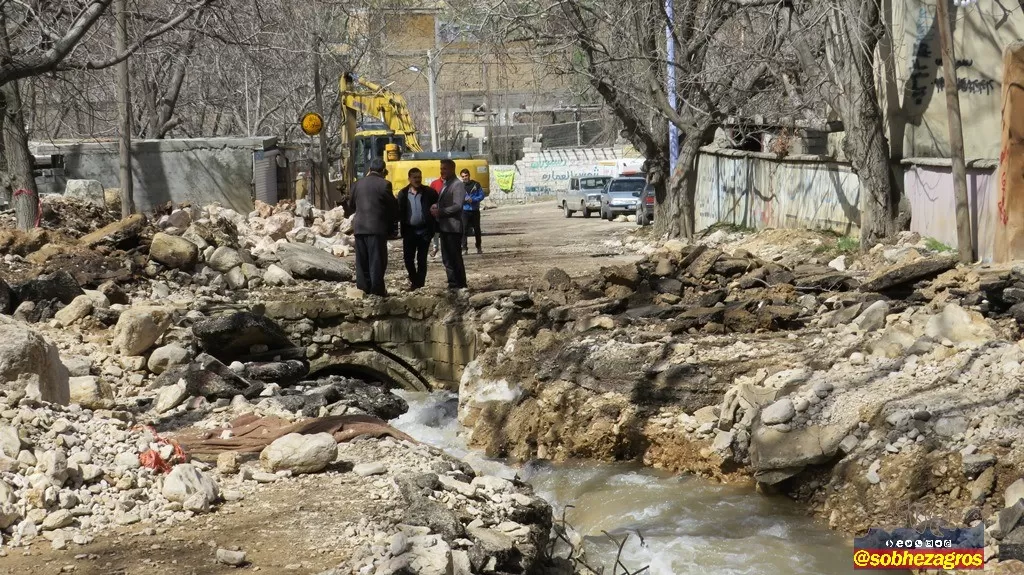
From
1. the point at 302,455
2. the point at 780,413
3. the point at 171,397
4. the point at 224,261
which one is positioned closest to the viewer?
the point at 302,455

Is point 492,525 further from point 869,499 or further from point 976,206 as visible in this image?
point 976,206

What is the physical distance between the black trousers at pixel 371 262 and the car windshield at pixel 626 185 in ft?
70.6

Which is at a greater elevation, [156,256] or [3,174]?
[3,174]

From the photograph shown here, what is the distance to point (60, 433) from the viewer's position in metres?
6.94

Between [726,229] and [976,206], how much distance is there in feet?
31.0

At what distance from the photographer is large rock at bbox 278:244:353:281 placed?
17.0 metres

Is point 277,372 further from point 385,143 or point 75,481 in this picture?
point 385,143

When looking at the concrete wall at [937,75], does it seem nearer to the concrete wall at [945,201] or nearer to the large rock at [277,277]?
the concrete wall at [945,201]

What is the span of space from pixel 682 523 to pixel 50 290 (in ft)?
26.5

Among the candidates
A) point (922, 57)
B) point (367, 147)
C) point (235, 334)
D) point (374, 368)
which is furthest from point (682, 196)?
point (235, 334)

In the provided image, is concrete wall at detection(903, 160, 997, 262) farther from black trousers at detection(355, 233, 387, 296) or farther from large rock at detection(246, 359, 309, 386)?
large rock at detection(246, 359, 309, 386)

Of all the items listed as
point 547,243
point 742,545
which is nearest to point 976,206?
point 742,545

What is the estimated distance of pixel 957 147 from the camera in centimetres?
1347

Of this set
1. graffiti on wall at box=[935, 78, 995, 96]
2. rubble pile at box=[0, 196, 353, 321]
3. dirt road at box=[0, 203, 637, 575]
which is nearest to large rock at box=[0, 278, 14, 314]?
rubble pile at box=[0, 196, 353, 321]
